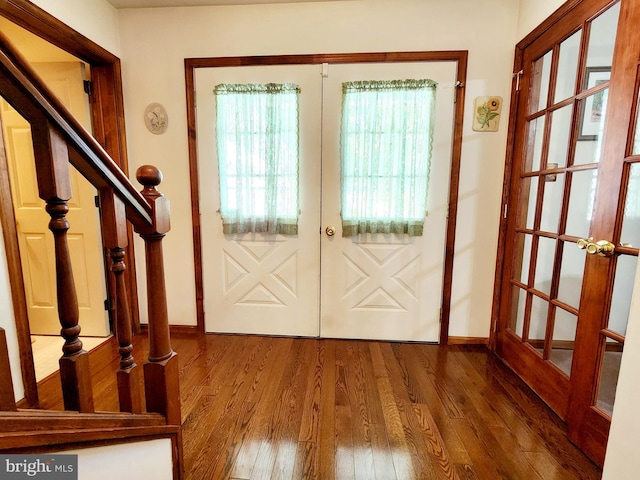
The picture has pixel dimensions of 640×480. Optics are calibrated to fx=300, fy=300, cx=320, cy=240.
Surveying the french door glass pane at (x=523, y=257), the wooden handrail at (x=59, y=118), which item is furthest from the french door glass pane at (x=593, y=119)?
the wooden handrail at (x=59, y=118)

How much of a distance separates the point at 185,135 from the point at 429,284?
215 cm

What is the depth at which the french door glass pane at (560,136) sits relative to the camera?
1.58 metres

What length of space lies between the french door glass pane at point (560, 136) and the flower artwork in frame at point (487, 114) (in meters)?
0.41

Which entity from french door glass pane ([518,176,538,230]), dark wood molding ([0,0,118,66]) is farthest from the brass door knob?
dark wood molding ([0,0,118,66])

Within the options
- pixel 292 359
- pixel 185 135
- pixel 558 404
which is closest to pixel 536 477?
pixel 558 404

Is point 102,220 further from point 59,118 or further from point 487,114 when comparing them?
point 487,114

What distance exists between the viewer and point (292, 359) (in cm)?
209

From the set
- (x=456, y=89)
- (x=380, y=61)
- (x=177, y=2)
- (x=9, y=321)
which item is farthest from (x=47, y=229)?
(x=456, y=89)

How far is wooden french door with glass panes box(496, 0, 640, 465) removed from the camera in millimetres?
1246

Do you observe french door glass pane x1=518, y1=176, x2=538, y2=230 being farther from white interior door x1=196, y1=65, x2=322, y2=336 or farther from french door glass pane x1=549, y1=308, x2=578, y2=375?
white interior door x1=196, y1=65, x2=322, y2=336

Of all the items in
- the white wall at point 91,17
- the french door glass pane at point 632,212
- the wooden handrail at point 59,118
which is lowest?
the french door glass pane at point 632,212

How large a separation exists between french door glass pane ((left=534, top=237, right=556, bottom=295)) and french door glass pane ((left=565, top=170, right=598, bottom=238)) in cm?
15

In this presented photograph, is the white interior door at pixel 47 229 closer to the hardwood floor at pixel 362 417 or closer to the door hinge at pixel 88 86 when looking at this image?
the door hinge at pixel 88 86

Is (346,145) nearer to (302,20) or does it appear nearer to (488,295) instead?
(302,20)
